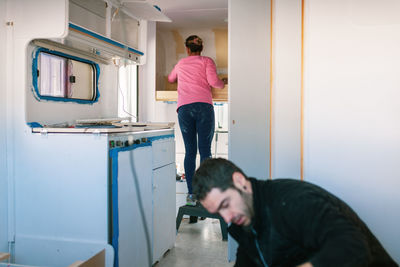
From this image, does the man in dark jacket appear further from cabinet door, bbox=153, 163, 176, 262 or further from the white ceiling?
the white ceiling

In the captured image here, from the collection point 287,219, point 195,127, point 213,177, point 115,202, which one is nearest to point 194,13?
point 195,127

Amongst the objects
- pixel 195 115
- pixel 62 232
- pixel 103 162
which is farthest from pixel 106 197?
pixel 195 115

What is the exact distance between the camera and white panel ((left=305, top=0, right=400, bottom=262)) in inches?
61.7

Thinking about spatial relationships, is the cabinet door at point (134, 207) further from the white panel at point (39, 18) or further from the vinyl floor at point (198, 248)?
the white panel at point (39, 18)

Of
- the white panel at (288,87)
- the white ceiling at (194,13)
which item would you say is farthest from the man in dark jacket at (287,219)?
the white ceiling at (194,13)

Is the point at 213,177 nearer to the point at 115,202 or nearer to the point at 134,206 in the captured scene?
the point at 115,202

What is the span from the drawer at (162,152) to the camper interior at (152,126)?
0.01 meters

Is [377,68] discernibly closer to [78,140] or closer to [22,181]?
[78,140]

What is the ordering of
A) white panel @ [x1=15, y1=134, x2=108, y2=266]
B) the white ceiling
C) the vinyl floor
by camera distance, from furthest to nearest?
1. the white ceiling
2. the vinyl floor
3. white panel @ [x1=15, y1=134, x2=108, y2=266]

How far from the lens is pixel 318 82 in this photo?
5.38ft

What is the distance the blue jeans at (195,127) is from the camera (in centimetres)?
343

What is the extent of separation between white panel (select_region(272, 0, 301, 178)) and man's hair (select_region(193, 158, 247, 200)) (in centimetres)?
75

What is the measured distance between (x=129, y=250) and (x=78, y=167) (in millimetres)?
566

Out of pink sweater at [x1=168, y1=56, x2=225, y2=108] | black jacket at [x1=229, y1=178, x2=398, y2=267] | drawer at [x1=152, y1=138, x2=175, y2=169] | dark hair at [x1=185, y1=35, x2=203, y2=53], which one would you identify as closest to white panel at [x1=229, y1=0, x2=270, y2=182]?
drawer at [x1=152, y1=138, x2=175, y2=169]
